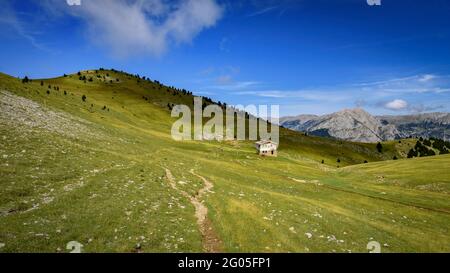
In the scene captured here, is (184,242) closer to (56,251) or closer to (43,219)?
(56,251)

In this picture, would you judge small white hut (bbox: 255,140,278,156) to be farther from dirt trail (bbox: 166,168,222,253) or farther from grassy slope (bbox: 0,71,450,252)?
dirt trail (bbox: 166,168,222,253)

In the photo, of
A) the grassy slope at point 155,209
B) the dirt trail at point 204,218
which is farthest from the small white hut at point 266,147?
the dirt trail at point 204,218

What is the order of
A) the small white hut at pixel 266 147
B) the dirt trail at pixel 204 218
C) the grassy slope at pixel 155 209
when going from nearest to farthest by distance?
1. the grassy slope at pixel 155 209
2. the dirt trail at pixel 204 218
3. the small white hut at pixel 266 147

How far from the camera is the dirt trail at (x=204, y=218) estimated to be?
20.8m

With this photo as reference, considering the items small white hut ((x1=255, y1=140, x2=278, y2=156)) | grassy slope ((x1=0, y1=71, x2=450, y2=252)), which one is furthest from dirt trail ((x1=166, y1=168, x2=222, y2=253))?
small white hut ((x1=255, y1=140, x2=278, y2=156))

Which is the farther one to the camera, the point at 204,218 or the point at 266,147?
the point at 266,147

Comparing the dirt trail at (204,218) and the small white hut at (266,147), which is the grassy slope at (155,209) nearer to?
the dirt trail at (204,218)

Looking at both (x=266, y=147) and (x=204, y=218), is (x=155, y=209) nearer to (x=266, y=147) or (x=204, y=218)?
(x=204, y=218)

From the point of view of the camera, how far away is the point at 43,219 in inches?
797

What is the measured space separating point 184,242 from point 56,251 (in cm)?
751

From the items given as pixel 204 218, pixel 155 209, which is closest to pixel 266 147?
pixel 204 218

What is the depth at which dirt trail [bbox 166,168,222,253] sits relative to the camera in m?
20.8

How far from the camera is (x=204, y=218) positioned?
26297 millimetres

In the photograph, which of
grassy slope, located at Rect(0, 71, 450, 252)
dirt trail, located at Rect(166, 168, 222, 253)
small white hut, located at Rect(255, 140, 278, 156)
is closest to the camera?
grassy slope, located at Rect(0, 71, 450, 252)
